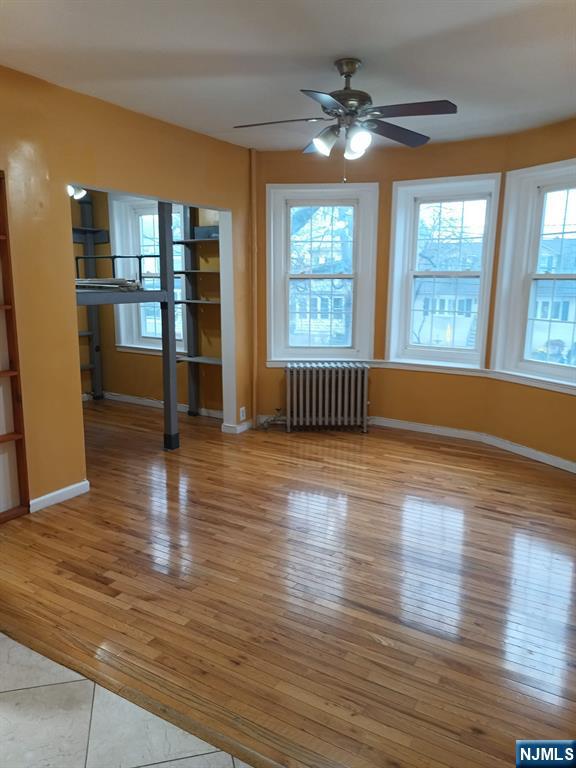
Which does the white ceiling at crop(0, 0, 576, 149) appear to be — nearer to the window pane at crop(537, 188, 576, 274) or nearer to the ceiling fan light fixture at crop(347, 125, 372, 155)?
the ceiling fan light fixture at crop(347, 125, 372, 155)

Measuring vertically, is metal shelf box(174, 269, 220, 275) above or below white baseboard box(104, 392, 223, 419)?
above

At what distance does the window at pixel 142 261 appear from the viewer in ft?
20.9

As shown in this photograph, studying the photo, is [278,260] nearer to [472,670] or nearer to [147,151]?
[147,151]

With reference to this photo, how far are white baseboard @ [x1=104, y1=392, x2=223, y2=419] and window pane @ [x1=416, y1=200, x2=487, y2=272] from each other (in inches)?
108

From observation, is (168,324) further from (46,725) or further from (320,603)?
(46,725)

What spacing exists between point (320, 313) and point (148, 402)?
8.11 ft

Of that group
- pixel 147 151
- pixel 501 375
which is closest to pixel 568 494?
pixel 501 375

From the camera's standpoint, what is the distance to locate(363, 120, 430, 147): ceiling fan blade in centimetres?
317

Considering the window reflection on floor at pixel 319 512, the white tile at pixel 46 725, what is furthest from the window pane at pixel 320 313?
the white tile at pixel 46 725

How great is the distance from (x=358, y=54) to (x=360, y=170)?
7.83 ft

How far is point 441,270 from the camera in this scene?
5363 mm

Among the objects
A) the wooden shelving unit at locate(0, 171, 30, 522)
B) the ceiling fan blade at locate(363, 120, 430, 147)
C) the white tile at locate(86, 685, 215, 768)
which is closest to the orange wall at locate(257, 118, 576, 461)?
the ceiling fan blade at locate(363, 120, 430, 147)

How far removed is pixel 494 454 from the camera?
4949mm

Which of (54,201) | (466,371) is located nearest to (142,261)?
(54,201)
